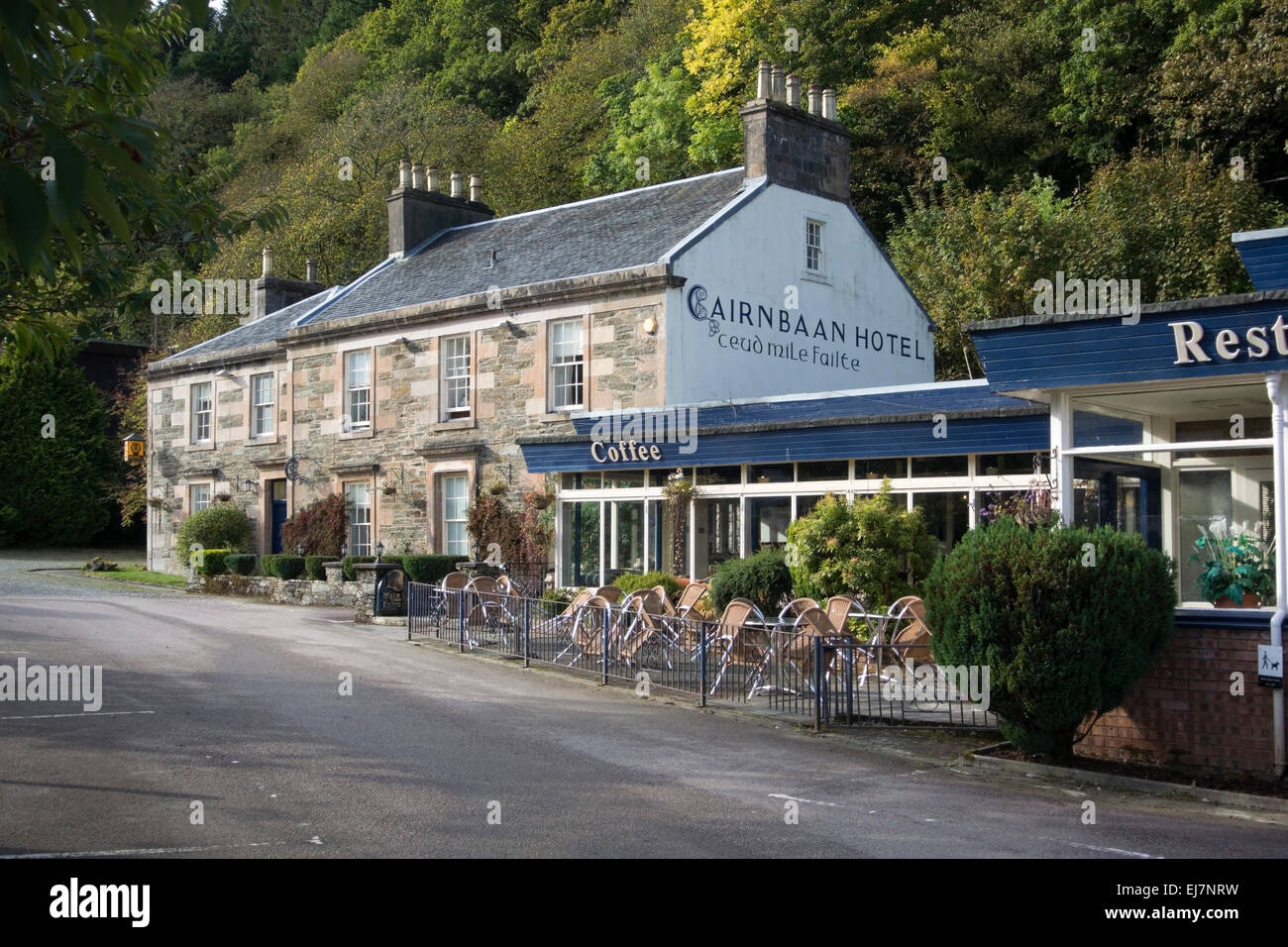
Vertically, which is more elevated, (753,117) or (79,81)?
(753,117)

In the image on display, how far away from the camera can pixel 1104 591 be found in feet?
34.8

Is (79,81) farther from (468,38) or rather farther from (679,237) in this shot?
(468,38)

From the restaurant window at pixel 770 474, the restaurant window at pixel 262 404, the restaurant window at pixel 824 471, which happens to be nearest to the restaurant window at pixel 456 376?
the restaurant window at pixel 262 404

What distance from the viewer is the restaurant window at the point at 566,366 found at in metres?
25.7

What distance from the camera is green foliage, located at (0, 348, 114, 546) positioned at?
147 feet

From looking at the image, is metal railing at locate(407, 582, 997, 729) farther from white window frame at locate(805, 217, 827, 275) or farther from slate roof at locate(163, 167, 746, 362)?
white window frame at locate(805, 217, 827, 275)

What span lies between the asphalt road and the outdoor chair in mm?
835

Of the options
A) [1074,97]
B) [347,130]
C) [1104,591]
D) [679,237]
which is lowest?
[1104,591]

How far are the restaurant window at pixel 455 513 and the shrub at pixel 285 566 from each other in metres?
4.06

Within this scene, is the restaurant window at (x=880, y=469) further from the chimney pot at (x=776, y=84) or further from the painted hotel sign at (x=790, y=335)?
the chimney pot at (x=776, y=84)

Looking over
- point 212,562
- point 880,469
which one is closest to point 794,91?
point 880,469

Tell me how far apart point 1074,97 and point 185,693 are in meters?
27.9

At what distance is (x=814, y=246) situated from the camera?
27438 mm

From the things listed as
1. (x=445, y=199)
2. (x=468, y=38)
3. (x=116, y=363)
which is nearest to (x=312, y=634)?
(x=445, y=199)
